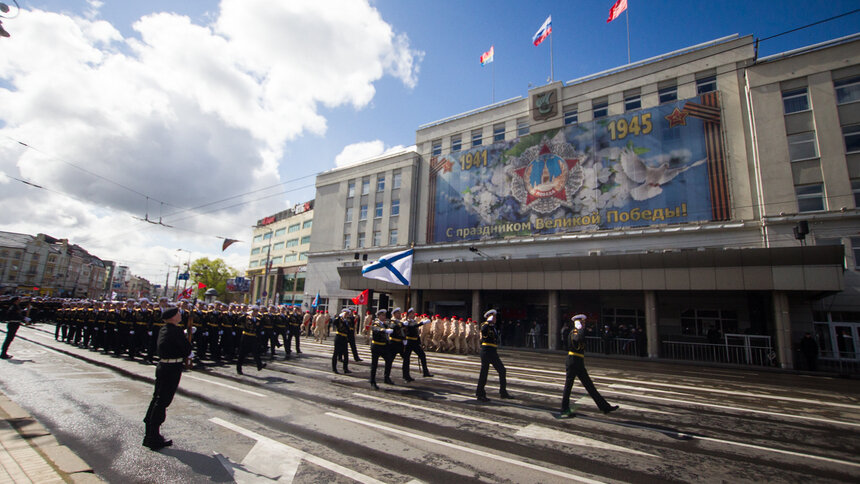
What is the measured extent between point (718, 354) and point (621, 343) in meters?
4.85

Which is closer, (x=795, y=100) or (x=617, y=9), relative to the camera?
(x=795, y=100)

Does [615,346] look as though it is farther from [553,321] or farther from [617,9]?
[617,9]

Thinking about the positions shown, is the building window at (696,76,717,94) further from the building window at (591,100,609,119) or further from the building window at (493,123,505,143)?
the building window at (493,123,505,143)

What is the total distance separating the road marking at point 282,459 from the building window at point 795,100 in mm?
32568

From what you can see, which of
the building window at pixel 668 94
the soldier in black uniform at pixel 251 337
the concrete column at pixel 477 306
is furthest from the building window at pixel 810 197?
the soldier in black uniform at pixel 251 337

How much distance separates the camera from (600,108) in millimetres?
31859

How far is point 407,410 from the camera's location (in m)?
7.69

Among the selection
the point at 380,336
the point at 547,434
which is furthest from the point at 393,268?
the point at 547,434

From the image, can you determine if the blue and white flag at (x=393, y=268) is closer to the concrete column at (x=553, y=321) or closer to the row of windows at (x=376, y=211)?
the concrete column at (x=553, y=321)

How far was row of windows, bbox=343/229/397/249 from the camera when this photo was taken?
135ft

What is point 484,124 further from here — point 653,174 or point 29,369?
point 29,369

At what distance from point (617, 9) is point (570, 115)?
26.9ft

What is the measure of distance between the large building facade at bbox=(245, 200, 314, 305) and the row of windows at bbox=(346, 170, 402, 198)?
18372 mm

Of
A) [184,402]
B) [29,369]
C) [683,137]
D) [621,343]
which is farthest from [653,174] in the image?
[29,369]
